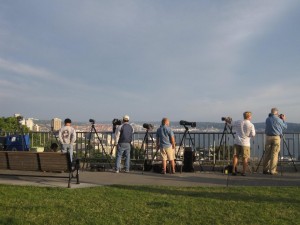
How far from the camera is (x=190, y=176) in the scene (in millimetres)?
11391

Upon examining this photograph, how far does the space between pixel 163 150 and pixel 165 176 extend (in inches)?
41.3

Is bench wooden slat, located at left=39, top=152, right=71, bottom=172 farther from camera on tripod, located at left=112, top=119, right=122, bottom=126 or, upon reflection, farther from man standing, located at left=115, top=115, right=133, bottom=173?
camera on tripod, located at left=112, top=119, right=122, bottom=126

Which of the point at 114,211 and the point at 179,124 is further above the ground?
the point at 179,124

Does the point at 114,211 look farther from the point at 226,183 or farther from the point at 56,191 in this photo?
the point at 226,183

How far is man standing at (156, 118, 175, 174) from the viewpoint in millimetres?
12141

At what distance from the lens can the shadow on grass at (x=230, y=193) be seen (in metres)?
7.65

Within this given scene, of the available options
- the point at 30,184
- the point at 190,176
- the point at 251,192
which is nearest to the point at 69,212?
the point at 30,184

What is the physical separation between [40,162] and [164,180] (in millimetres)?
3019

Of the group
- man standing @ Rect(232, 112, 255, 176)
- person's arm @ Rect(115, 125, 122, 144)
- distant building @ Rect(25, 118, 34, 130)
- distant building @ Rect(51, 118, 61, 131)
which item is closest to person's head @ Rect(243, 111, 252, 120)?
man standing @ Rect(232, 112, 255, 176)

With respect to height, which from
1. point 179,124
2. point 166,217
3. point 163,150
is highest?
point 179,124

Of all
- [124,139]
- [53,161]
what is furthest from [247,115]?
[53,161]

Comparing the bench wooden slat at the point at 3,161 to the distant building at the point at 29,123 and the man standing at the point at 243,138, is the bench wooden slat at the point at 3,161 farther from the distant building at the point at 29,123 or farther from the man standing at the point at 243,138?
the distant building at the point at 29,123

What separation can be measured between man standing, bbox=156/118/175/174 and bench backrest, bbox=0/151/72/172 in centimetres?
361

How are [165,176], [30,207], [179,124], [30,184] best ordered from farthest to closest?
[179,124] → [165,176] → [30,184] → [30,207]
